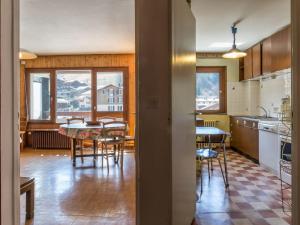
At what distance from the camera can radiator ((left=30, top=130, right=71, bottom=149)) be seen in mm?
6949

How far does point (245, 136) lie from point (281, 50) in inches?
76.1

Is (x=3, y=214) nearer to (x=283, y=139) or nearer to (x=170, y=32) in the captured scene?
(x=170, y=32)

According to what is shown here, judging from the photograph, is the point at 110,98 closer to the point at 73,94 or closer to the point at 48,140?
the point at 73,94

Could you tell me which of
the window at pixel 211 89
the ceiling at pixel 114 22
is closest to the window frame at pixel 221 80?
the window at pixel 211 89

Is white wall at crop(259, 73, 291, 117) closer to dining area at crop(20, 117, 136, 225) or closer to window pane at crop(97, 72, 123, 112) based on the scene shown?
dining area at crop(20, 117, 136, 225)

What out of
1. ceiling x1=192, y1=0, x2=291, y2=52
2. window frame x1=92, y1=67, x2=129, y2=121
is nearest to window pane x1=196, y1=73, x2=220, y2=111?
ceiling x1=192, y1=0, x2=291, y2=52

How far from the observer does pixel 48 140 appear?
6961mm

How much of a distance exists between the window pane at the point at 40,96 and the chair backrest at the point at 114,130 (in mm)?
3103

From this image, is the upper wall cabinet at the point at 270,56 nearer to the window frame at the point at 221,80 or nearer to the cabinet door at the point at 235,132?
the window frame at the point at 221,80

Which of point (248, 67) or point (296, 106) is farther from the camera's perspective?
point (248, 67)

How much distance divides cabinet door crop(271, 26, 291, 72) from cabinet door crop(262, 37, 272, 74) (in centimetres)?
14

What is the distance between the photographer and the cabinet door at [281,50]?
4258 mm

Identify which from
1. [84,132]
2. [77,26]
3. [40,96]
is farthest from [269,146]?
[40,96]

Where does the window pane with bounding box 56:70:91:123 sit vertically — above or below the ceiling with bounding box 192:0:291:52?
below
